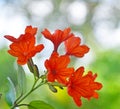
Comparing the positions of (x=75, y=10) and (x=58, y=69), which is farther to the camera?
(x=75, y=10)

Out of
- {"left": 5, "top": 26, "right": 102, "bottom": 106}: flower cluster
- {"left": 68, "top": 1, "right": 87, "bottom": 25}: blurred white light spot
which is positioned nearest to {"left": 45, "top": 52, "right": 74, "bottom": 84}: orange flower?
{"left": 5, "top": 26, "right": 102, "bottom": 106}: flower cluster

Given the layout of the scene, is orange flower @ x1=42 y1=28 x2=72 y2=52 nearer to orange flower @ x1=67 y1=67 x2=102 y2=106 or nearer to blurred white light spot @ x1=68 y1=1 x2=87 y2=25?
orange flower @ x1=67 y1=67 x2=102 y2=106

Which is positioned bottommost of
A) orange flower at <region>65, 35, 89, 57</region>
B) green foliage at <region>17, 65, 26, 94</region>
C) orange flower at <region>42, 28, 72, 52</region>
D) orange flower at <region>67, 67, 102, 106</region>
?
orange flower at <region>67, 67, 102, 106</region>

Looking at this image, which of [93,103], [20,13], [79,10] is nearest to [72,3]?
[79,10]

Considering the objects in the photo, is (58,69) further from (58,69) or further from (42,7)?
(42,7)

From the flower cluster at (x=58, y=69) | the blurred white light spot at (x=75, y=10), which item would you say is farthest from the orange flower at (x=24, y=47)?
the blurred white light spot at (x=75, y=10)

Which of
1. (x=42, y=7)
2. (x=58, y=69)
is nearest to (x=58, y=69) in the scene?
(x=58, y=69)

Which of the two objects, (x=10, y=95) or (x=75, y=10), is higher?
(x=75, y=10)
